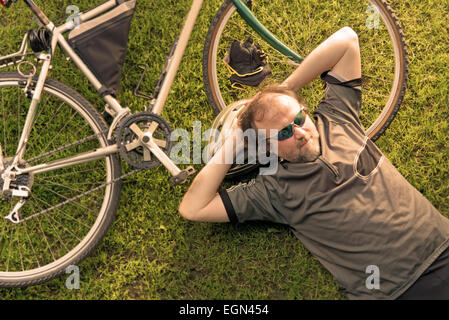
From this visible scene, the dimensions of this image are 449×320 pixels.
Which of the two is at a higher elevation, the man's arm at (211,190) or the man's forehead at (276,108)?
the man's forehead at (276,108)

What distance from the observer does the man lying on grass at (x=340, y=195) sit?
113 inches

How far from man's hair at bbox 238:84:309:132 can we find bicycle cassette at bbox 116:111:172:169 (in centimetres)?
54

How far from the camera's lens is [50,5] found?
3.74 meters

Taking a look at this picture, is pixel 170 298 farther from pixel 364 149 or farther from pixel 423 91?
pixel 423 91

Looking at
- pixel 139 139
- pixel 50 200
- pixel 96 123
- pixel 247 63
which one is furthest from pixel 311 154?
pixel 50 200

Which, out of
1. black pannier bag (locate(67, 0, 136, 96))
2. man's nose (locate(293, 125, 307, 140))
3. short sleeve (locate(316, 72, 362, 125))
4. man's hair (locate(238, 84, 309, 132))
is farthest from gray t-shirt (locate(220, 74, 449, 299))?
black pannier bag (locate(67, 0, 136, 96))

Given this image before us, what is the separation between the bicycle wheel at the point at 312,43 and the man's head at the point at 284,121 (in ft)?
2.35

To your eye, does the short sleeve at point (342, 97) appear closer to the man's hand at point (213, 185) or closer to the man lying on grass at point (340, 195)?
the man lying on grass at point (340, 195)

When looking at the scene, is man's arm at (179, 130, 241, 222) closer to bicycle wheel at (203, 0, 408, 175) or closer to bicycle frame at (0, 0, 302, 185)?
bicycle frame at (0, 0, 302, 185)

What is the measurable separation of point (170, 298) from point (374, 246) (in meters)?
1.63

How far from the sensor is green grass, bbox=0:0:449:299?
3453mm

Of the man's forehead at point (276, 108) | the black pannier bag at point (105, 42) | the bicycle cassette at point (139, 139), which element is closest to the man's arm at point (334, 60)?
the man's forehead at point (276, 108)

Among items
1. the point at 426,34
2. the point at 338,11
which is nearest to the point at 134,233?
the point at 338,11

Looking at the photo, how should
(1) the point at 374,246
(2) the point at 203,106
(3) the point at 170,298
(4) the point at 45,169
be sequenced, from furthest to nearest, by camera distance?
(2) the point at 203,106 → (3) the point at 170,298 → (4) the point at 45,169 → (1) the point at 374,246
